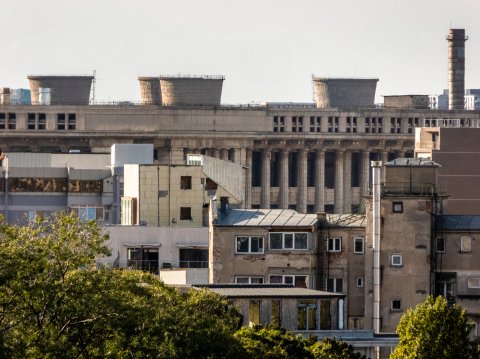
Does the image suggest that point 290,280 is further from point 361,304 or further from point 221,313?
point 221,313

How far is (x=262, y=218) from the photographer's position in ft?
371

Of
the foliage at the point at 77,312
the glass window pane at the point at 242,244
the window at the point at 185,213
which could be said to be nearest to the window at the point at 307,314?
the glass window pane at the point at 242,244

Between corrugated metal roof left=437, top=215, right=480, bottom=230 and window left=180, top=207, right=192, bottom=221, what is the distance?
23.5 m

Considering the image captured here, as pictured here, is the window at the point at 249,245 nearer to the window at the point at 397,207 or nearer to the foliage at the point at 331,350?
the window at the point at 397,207

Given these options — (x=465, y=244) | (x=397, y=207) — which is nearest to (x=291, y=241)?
(x=397, y=207)

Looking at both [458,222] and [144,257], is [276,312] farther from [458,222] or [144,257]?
[144,257]

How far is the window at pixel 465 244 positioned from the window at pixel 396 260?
2.48 metres

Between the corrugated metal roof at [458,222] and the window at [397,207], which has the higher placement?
the window at [397,207]

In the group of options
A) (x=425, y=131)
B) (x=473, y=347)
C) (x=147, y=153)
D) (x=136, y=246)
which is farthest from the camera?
(x=425, y=131)

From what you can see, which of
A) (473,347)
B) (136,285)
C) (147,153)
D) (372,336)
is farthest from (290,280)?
(147,153)

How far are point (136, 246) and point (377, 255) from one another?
53.9 ft

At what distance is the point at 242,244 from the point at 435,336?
21.6m

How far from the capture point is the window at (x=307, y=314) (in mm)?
96750

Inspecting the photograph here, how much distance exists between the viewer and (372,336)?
98375 millimetres
